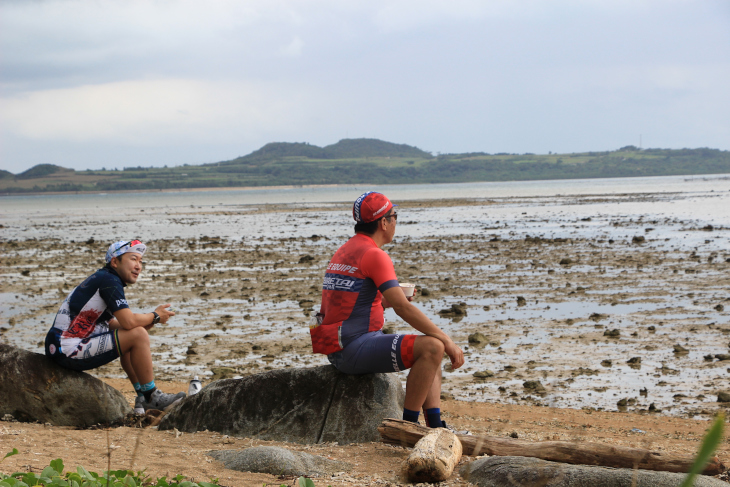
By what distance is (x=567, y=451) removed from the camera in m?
4.79

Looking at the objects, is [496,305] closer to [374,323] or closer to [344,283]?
[374,323]

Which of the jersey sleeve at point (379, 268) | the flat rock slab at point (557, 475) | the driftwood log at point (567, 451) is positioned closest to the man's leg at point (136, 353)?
the jersey sleeve at point (379, 268)

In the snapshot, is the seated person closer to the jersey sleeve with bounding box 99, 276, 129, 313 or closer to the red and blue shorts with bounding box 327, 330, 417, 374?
the jersey sleeve with bounding box 99, 276, 129, 313

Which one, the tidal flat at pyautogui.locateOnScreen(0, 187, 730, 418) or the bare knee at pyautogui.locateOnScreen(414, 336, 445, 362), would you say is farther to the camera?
the tidal flat at pyautogui.locateOnScreen(0, 187, 730, 418)

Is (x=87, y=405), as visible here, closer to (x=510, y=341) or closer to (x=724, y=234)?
(x=510, y=341)

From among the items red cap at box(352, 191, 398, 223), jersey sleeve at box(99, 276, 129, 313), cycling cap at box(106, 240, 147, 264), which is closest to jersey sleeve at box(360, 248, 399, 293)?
red cap at box(352, 191, 398, 223)

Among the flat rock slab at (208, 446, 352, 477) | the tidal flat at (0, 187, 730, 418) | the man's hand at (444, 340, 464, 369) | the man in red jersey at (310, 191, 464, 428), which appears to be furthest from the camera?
the tidal flat at (0, 187, 730, 418)

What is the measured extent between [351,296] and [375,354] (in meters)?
0.49

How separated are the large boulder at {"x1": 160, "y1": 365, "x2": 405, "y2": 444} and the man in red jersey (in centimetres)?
31

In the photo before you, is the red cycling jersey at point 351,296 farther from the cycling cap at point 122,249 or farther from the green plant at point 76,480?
the cycling cap at point 122,249

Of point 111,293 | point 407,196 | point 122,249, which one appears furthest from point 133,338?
point 407,196

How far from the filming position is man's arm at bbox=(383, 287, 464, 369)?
517 centimetres

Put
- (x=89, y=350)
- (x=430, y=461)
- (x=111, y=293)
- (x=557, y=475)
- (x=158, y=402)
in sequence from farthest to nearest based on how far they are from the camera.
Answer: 1. (x=158, y=402)
2. (x=89, y=350)
3. (x=111, y=293)
4. (x=430, y=461)
5. (x=557, y=475)

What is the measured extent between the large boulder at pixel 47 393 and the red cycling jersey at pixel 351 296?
2.51m
